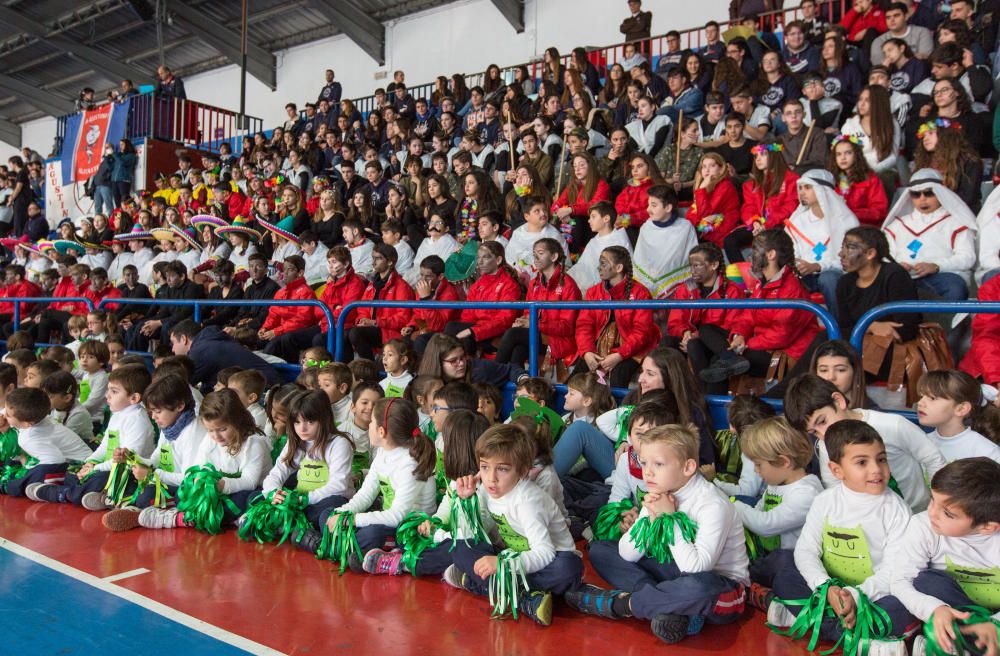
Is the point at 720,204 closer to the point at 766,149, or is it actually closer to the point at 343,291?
the point at 766,149

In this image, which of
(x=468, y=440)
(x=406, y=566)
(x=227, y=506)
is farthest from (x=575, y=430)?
(x=227, y=506)

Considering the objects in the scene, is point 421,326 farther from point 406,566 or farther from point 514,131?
point 514,131

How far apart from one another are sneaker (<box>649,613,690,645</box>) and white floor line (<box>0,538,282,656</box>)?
51.4 inches

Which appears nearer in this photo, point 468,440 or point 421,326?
point 468,440

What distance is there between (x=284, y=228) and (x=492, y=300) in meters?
4.45

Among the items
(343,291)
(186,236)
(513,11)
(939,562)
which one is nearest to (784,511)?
(939,562)

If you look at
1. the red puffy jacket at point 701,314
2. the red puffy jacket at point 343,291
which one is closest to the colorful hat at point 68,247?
the red puffy jacket at point 343,291

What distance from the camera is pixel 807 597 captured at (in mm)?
2805

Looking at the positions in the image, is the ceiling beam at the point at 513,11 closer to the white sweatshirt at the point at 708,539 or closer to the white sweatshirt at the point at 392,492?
the white sweatshirt at the point at 392,492

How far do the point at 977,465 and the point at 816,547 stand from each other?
2.11ft

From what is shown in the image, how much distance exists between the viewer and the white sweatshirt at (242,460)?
4238 mm

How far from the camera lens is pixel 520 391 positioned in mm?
4621

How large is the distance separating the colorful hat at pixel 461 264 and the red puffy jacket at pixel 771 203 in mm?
2274

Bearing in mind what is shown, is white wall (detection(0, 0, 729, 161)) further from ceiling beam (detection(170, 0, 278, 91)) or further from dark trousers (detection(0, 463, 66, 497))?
dark trousers (detection(0, 463, 66, 497))
